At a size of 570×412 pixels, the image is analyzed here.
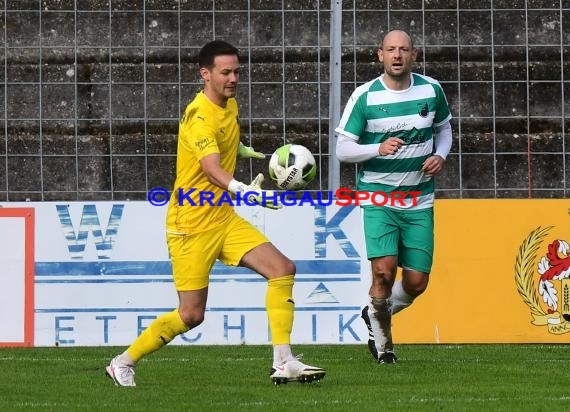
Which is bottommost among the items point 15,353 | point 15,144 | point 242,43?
point 15,353

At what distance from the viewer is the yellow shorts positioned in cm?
816

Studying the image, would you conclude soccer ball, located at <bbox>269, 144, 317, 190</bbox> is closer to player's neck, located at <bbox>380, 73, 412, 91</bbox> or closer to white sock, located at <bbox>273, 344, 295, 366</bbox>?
white sock, located at <bbox>273, 344, 295, 366</bbox>

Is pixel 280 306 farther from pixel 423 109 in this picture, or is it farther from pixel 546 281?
pixel 546 281

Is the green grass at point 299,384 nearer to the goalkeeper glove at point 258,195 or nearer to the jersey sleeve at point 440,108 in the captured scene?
the goalkeeper glove at point 258,195

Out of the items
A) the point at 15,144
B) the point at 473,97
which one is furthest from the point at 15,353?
the point at 473,97

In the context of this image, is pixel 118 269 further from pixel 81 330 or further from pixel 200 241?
pixel 200 241

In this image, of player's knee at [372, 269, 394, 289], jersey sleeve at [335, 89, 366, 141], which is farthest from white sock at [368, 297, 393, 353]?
jersey sleeve at [335, 89, 366, 141]

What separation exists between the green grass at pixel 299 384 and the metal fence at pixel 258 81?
85.5 inches

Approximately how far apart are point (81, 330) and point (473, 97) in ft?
13.7

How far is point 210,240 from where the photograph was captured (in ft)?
26.9

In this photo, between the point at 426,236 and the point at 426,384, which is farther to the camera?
the point at 426,236

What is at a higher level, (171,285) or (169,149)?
(169,149)

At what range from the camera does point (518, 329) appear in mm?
11297

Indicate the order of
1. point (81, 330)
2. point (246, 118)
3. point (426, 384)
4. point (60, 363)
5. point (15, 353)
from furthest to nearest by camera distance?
1. point (246, 118)
2. point (81, 330)
3. point (15, 353)
4. point (60, 363)
5. point (426, 384)
